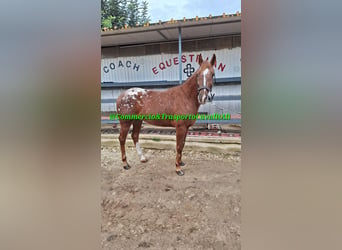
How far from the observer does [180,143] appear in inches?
35.3

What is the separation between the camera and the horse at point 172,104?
0.85 metres

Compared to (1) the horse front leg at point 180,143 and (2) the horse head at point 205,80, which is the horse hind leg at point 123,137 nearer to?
(1) the horse front leg at point 180,143

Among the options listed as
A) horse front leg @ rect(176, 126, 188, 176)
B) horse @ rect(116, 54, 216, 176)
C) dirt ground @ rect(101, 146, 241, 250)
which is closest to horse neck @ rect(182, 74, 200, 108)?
horse @ rect(116, 54, 216, 176)

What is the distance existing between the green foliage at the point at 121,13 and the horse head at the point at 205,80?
1.00 feet

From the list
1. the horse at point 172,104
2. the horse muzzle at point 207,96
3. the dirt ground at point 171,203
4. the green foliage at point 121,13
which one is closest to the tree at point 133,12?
the green foliage at point 121,13

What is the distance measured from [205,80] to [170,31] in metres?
0.27

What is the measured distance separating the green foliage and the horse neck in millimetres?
308

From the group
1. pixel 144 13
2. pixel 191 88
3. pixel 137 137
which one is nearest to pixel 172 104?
pixel 191 88
